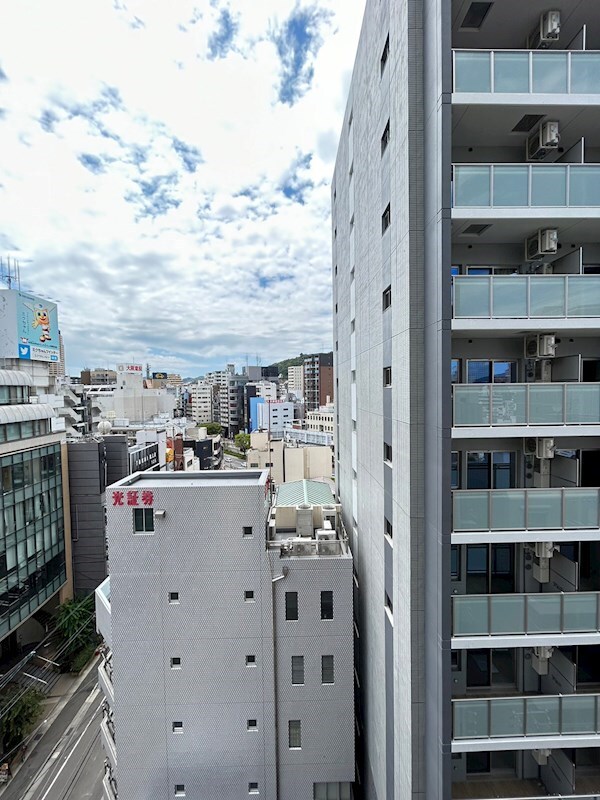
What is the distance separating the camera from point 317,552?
13.2m

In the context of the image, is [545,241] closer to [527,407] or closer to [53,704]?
[527,407]

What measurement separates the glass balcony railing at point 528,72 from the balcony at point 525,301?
3241mm

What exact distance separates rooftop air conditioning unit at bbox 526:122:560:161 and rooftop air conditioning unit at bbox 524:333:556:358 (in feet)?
11.7

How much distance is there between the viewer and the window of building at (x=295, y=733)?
511 inches

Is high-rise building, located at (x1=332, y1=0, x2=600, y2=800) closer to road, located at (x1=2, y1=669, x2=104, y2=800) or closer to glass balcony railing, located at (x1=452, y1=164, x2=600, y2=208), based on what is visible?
glass balcony railing, located at (x1=452, y1=164, x2=600, y2=208)

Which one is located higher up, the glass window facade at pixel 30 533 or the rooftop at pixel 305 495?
the rooftop at pixel 305 495

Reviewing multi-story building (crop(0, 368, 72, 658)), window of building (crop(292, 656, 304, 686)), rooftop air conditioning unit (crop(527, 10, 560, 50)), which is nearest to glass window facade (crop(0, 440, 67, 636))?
multi-story building (crop(0, 368, 72, 658))

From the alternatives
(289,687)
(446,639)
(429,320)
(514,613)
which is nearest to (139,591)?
(289,687)

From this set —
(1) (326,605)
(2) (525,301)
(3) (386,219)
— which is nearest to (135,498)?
(1) (326,605)

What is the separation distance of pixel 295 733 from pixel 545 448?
13.2 m

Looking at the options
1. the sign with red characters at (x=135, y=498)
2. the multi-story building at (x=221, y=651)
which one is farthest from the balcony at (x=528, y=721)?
the sign with red characters at (x=135, y=498)

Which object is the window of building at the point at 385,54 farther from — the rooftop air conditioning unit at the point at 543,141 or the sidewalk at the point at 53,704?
the sidewalk at the point at 53,704

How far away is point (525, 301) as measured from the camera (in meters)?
6.67

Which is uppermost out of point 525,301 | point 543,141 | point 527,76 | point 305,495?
point 527,76
